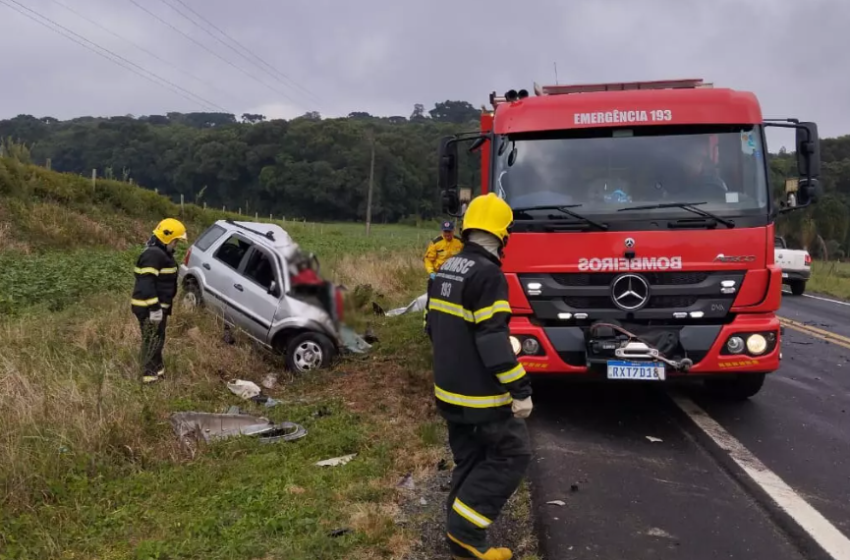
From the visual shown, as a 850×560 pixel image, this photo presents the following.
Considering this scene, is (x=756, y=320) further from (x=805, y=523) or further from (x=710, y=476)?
(x=805, y=523)

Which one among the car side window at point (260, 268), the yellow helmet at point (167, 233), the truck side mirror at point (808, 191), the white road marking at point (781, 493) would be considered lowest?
the white road marking at point (781, 493)

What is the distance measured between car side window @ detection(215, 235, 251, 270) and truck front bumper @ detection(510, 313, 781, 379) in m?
2.31

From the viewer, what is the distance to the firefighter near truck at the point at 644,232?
17.6ft

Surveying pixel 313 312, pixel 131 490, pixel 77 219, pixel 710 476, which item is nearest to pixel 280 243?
pixel 313 312

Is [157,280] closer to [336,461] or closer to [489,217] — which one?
[336,461]

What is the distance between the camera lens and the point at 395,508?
4.07m

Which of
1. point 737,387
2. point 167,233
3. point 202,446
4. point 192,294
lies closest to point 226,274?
point 202,446

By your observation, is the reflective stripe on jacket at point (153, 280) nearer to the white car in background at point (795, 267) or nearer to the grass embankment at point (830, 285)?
the white car in background at point (795, 267)

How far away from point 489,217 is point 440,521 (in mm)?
1770

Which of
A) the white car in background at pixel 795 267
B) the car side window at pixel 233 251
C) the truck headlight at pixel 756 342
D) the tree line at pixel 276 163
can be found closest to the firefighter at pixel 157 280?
the car side window at pixel 233 251

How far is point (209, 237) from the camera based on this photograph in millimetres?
4930

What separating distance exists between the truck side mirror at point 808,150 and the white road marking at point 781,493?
2102mm

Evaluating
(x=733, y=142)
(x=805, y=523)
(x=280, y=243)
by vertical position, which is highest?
(x=733, y=142)

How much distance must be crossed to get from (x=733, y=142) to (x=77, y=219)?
18.1m
